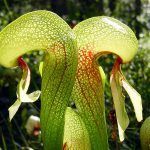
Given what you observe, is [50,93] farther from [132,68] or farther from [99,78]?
[132,68]

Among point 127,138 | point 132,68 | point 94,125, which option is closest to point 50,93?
point 94,125

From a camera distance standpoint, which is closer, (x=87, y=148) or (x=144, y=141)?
→ (x=87, y=148)

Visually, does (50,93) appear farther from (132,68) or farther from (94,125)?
(132,68)

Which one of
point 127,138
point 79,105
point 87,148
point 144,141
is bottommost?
point 127,138

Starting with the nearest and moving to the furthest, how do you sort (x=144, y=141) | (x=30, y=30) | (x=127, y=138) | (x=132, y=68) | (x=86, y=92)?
1. (x=30, y=30)
2. (x=86, y=92)
3. (x=144, y=141)
4. (x=127, y=138)
5. (x=132, y=68)

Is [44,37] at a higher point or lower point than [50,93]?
higher

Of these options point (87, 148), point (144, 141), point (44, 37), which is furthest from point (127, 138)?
point (44, 37)

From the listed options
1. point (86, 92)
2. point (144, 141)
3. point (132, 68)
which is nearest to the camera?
point (86, 92)
